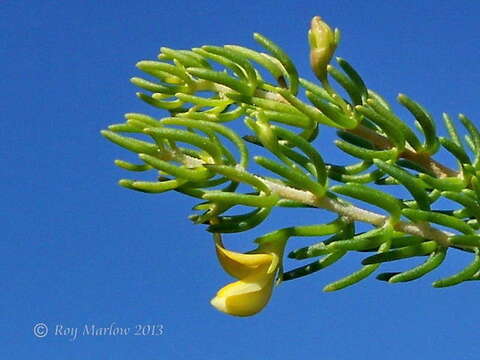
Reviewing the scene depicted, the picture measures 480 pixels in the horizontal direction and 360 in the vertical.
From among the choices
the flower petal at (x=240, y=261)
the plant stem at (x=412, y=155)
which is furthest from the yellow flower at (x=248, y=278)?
the plant stem at (x=412, y=155)

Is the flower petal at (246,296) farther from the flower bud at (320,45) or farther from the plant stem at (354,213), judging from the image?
the flower bud at (320,45)

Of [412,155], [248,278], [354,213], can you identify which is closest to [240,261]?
[248,278]

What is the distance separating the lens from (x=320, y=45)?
896 mm

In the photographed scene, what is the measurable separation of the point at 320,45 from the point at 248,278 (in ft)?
0.89

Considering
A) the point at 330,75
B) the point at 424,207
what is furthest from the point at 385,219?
the point at 330,75

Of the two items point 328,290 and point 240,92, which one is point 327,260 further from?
point 240,92

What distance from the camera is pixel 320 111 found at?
86cm

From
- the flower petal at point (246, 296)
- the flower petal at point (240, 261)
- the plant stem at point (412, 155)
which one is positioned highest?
the plant stem at point (412, 155)

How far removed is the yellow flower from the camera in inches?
32.7

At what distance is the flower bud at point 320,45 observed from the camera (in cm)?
90

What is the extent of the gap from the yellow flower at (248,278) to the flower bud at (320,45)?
0.69 ft

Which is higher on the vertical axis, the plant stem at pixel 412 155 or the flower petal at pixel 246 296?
the plant stem at pixel 412 155

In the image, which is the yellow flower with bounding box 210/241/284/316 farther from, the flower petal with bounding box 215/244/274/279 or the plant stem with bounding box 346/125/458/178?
the plant stem with bounding box 346/125/458/178

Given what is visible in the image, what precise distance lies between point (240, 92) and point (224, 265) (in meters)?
0.20
